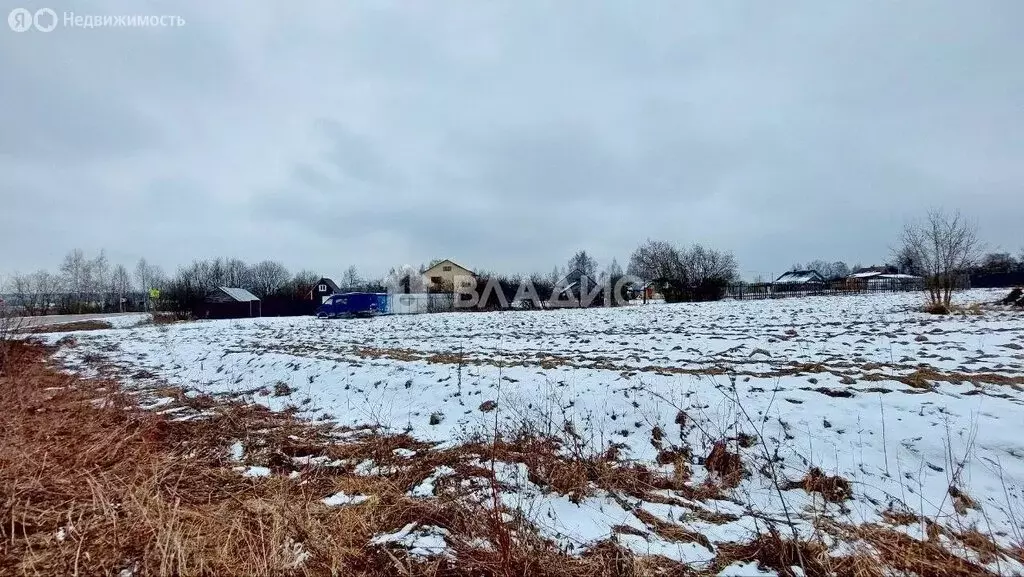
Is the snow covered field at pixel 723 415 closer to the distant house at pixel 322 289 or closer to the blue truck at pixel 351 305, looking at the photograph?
the blue truck at pixel 351 305

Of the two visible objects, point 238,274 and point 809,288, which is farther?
point 238,274

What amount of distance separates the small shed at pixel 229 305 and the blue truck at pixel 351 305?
1056 cm

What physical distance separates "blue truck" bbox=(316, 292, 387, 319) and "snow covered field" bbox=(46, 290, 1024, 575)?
61.8 feet

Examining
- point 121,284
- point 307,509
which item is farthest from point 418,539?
point 121,284

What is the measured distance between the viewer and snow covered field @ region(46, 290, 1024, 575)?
9.91 feet

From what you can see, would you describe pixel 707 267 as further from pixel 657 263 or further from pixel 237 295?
pixel 237 295

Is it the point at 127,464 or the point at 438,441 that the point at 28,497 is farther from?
the point at 438,441

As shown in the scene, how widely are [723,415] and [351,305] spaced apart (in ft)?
89.6

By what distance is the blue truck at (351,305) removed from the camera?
28.3 meters

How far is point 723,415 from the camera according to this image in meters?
4.66

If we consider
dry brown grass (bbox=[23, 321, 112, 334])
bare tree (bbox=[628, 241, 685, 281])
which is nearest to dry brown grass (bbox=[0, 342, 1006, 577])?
dry brown grass (bbox=[23, 321, 112, 334])

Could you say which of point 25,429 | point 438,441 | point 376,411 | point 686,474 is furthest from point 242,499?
point 686,474

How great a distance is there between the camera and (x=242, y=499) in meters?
3.10

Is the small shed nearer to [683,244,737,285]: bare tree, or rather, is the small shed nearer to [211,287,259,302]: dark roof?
[211,287,259,302]: dark roof
